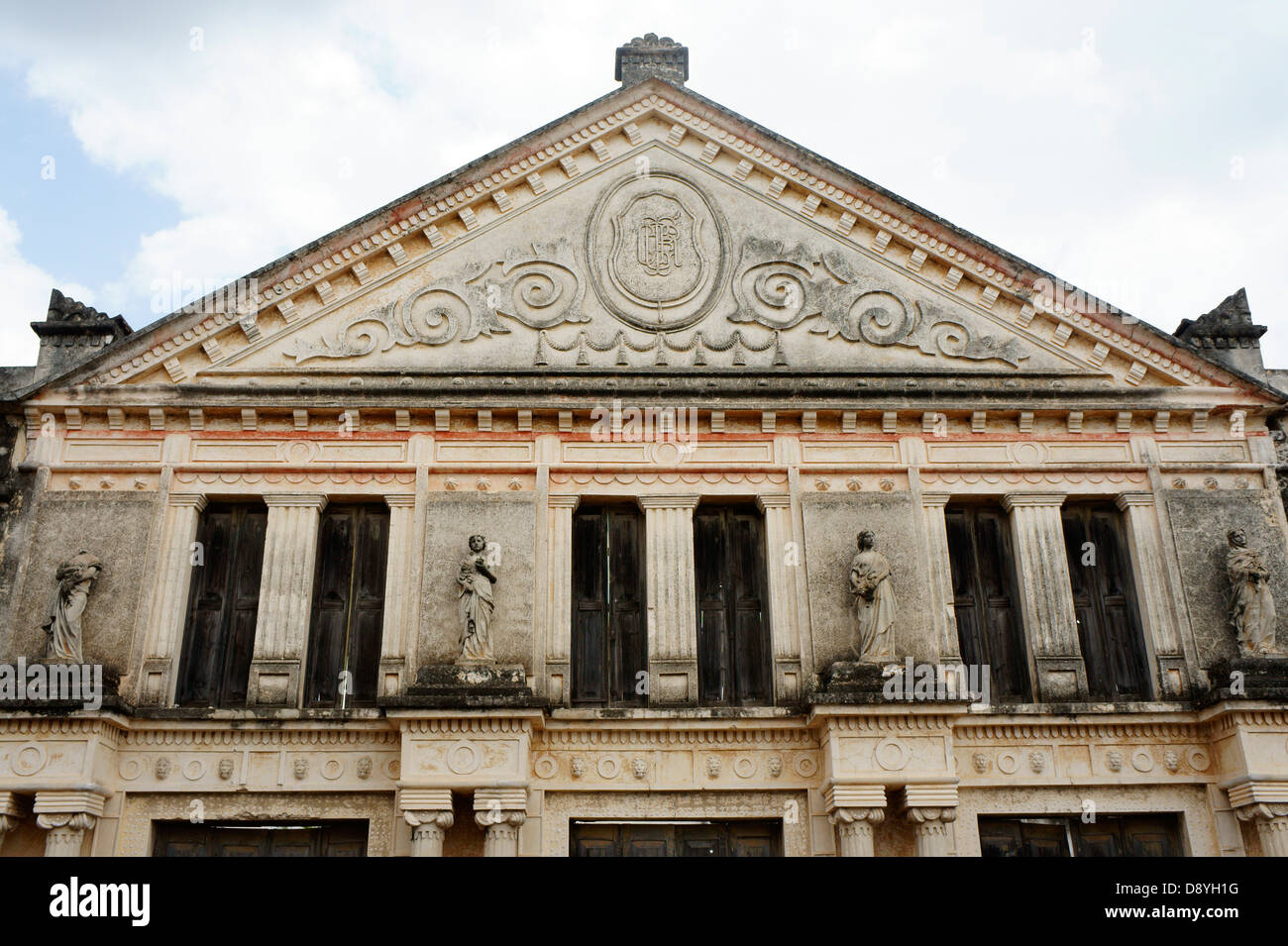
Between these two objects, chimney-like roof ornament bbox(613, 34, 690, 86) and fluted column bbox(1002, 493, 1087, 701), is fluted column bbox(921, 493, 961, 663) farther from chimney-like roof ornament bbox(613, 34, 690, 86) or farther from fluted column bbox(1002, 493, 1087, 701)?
chimney-like roof ornament bbox(613, 34, 690, 86)

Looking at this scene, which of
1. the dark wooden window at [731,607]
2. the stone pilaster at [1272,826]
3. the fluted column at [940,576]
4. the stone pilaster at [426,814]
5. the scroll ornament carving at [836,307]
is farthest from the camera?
the scroll ornament carving at [836,307]

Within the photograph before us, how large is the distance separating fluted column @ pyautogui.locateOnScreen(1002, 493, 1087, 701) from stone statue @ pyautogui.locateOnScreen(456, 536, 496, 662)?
21.7 ft

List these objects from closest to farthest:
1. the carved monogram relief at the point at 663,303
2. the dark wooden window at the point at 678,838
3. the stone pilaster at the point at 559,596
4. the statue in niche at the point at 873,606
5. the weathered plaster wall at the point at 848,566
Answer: the dark wooden window at the point at 678,838, the statue in niche at the point at 873,606, the stone pilaster at the point at 559,596, the weathered plaster wall at the point at 848,566, the carved monogram relief at the point at 663,303

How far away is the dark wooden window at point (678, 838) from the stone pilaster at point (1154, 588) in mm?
5109

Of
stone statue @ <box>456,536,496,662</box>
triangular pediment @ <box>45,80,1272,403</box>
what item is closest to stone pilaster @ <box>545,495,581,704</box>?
stone statue @ <box>456,536,496,662</box>

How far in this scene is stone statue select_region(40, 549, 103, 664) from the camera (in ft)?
44.8

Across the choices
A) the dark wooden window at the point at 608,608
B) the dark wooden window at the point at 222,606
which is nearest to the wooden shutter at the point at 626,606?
the dark wooden window at the point at 608,608

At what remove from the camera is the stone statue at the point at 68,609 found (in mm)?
13641

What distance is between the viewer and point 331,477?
15.1 metres

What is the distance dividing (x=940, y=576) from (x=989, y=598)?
808mm

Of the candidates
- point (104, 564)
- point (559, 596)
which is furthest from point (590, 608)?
point (104, 564)

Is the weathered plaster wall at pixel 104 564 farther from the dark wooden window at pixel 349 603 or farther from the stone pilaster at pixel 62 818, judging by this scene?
the dark wooden window at pixel 349 603
